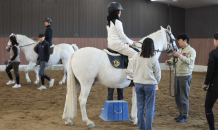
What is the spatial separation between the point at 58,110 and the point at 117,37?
2.34 m

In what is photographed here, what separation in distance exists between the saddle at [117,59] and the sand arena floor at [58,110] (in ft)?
3.62

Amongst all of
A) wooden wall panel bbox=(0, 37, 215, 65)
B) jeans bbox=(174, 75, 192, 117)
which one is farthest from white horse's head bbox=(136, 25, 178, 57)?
wooden wall panel bbox=(0, 37, 215, 65)

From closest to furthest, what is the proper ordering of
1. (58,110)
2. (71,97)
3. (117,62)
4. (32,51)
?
(71,97), (117,62), (58,110), (32,51)

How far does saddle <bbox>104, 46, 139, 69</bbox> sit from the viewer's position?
15.3 feet

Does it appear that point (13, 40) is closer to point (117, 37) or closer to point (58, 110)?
point (58, 110)

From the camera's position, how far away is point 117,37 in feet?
15.4

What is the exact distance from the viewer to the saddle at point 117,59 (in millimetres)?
4656

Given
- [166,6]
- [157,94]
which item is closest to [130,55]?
[157,94]

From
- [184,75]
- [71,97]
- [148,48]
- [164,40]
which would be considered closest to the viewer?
[148,48]

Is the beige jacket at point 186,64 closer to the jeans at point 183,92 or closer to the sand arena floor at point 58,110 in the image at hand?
the jeans at point 183,92

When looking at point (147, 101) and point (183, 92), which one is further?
point (183, 92)

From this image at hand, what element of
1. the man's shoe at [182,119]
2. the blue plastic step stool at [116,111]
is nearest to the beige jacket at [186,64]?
the man's shoe at [182,119]

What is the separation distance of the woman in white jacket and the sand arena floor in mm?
1215

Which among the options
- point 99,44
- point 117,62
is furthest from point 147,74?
point 99,44
